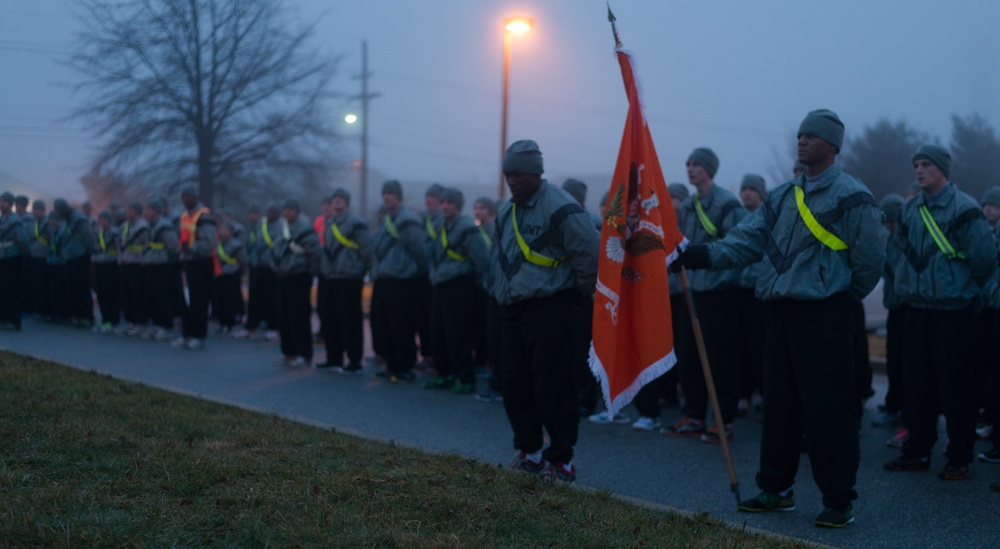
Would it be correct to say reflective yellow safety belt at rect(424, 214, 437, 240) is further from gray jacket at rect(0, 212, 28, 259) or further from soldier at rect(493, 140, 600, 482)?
gray jacket at rect(0, 212, 28, 259)

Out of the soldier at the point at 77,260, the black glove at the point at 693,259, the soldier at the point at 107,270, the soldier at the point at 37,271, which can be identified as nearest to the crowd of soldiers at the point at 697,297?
the black glove at the point at 693,259

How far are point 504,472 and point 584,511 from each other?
3.00 feet

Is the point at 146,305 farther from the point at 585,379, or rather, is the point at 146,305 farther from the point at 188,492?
the point at 188,492

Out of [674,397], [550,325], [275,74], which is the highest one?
[275,74]

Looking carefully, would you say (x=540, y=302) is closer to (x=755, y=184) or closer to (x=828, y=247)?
(x=828, y=247)

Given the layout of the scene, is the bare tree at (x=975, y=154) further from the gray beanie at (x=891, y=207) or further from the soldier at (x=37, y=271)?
the soldier at (x=37, y=271)

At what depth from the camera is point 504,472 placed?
6.20 m

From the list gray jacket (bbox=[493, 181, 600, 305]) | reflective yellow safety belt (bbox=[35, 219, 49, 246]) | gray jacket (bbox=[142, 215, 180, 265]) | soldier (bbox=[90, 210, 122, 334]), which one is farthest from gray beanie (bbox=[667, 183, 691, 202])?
reflective yellow safety belt (bbox=[35, 219, 49, 246])

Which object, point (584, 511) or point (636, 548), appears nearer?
point (636, 548)

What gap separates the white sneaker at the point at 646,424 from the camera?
9.23m

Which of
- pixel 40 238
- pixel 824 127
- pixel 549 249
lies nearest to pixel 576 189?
pixel 549 249

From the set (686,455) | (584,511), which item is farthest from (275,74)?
(584,511)

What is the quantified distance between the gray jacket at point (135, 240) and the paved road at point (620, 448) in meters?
2.16

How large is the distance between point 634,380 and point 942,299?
2513 millimetres
